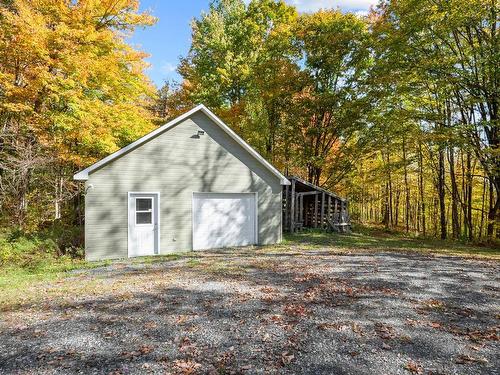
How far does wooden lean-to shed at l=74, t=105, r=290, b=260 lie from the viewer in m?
10.9

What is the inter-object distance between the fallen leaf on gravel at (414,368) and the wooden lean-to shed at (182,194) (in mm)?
9406

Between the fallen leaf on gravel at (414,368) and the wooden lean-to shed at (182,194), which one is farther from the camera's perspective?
the wooden lean-to shed at (182,194)

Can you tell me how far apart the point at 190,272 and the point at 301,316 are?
13.4ft

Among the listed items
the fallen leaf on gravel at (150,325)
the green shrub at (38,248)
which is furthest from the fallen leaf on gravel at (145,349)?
the green shrub at (38,248)

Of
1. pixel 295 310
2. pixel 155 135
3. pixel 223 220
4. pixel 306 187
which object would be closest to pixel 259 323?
pixel 295 310

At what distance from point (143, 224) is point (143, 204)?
2.30ft

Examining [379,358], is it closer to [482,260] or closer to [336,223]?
[482,260]

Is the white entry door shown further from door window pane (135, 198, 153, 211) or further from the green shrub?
the green shrub

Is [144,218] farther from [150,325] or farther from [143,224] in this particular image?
[150,325]

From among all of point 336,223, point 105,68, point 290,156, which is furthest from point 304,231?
point 105,68

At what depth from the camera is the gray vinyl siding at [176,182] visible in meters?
10.8

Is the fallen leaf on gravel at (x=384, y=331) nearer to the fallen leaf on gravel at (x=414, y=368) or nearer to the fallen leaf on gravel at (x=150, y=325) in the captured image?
the fallen leaf on gravel at (x=414, y=368)

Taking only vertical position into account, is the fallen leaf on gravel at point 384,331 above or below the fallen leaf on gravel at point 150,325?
above

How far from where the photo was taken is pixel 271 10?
24656mm
